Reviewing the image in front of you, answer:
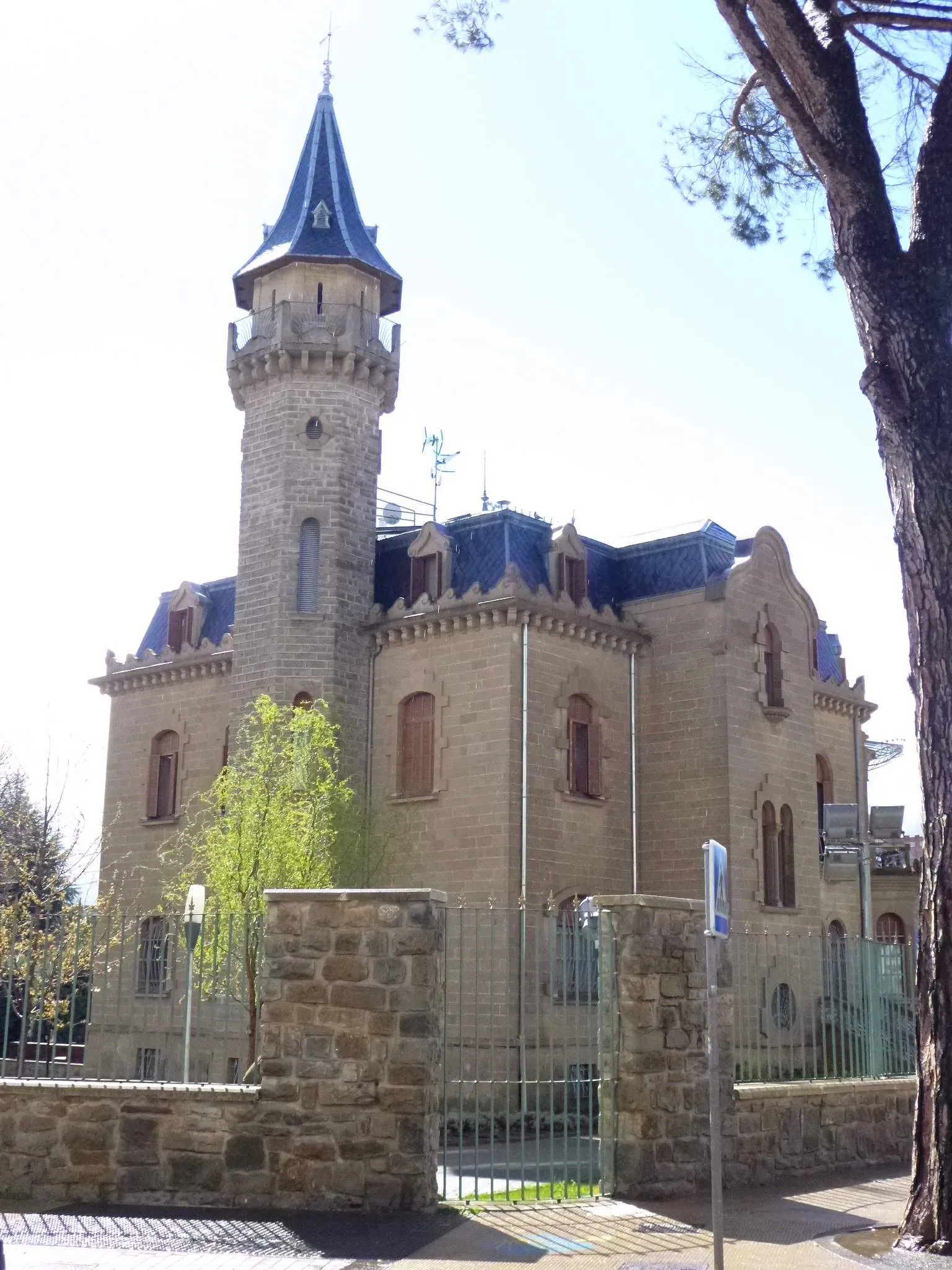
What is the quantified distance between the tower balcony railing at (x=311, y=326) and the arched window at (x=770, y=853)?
12.1 m

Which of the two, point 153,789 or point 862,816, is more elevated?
point 153,789

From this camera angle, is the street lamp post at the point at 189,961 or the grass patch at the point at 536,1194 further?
the grass patch at the point at 536,1194

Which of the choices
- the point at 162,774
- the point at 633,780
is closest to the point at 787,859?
the point at 633,780

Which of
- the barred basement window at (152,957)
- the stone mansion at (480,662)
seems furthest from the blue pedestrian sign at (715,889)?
the stone mansion at (480,662)

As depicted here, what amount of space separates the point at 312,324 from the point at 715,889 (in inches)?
861

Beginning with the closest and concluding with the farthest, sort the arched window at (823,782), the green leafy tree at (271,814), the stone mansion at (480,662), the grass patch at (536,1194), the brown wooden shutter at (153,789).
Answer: the grass patch at (536,1194) → the green leafy tree at (271,814) → the stone mansion at (480,662) → the brown wooden shutter at (153,789) → the arched window at (823,782)

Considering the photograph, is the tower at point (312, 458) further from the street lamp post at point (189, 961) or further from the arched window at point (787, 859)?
the street lamp post at point (189, 961)

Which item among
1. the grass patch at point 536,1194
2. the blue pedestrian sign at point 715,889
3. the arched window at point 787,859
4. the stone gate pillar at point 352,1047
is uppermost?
the arched window at point 787,859

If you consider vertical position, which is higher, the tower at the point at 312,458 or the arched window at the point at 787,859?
the tower at the point at 312,458

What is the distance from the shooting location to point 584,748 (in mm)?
26203

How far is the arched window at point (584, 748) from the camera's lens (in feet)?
84.8

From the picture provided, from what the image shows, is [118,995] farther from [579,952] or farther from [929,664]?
[929,664]

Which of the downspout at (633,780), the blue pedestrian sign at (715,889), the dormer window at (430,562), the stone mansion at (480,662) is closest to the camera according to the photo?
the blue pedestrian sign at (715,889)

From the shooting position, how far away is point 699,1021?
484 inches
